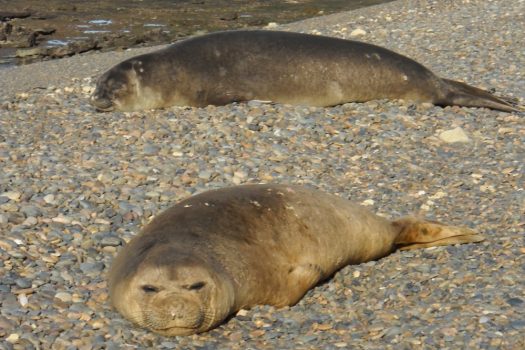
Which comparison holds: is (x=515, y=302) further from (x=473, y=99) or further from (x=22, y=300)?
(x=473, y=99)

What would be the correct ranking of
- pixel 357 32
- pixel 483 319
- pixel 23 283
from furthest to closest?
pixel 357 32 < pixel 23 283 < pixel 483 319

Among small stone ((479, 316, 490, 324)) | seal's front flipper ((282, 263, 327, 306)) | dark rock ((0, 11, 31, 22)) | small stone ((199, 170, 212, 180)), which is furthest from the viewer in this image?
dark rock ((0, 11, 31, 22))

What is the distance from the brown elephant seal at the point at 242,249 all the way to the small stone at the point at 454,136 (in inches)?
99.0

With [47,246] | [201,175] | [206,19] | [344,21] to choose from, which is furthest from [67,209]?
[206,19]

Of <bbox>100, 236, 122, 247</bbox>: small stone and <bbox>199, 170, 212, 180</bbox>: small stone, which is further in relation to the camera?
<bbox>199, 170, 212, 180</bbox>: small stone

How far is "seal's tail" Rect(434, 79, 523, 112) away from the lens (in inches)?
357

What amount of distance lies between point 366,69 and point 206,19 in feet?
46.7

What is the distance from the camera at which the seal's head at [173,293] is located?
4.41 metres

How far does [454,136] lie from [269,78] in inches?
76.2

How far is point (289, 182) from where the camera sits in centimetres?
701

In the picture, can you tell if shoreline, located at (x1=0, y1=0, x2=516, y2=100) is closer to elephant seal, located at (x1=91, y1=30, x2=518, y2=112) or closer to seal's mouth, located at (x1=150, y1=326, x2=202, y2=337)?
elephant seal, located at (x1=91, y1=30, x2=518, y2=112)

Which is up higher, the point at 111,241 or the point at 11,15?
the point at 111,241

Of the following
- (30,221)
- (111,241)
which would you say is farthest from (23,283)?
(30,221)

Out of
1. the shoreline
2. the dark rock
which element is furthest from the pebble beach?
the dark rock
